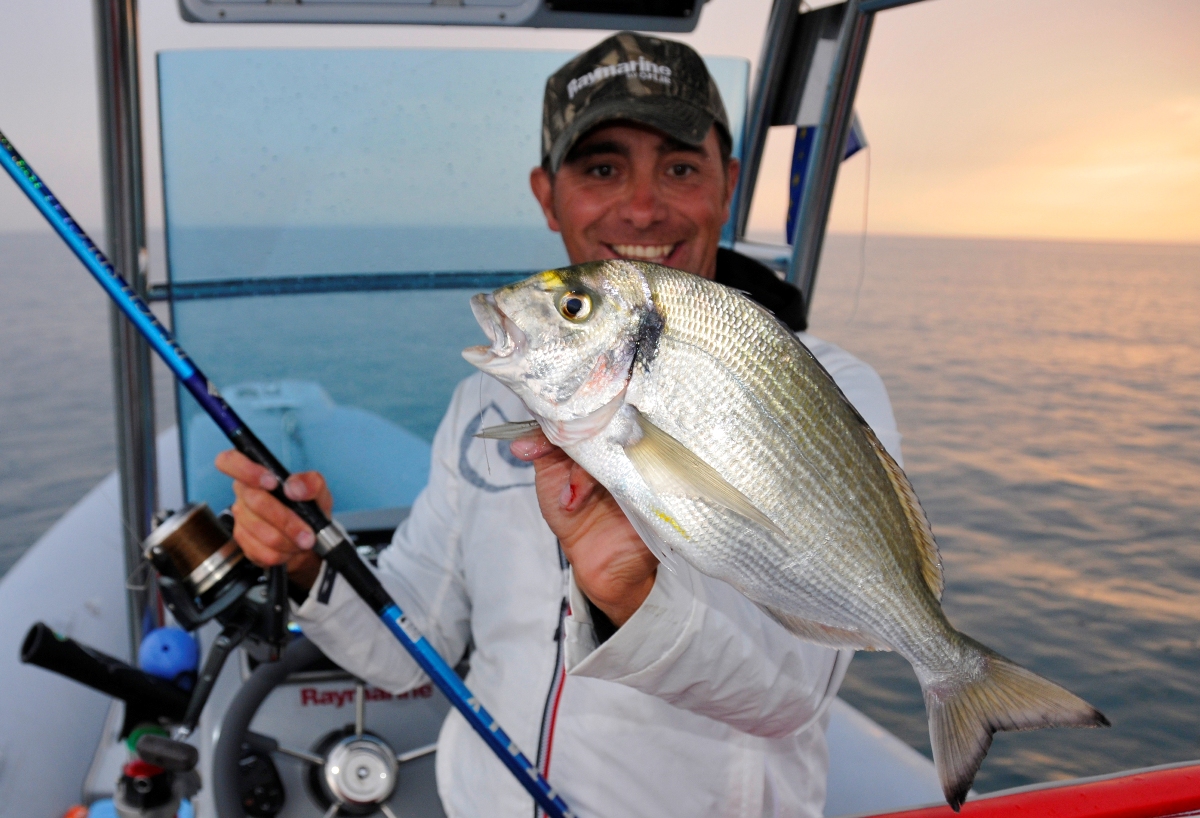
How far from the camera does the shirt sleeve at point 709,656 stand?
1.18m

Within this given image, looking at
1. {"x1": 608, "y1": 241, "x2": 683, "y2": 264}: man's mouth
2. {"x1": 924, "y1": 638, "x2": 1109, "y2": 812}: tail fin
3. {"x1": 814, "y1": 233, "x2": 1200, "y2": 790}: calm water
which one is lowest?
{"x1": 814, "y1": 233, "x2": 1200, "y2": 790}: calm water

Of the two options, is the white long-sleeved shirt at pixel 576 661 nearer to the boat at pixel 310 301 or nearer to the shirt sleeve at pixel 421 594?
the shirt sleeve at pixel 421 594

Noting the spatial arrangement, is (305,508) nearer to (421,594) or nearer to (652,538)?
(421,594)

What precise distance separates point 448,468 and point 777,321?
4.32 ft

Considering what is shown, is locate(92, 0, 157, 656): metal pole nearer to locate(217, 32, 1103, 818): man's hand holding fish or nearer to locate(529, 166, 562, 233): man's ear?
locate(217, 32, 1103, 818): man's hand holding fish

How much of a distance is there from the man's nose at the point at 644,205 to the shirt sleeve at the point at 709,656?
3.23 feet

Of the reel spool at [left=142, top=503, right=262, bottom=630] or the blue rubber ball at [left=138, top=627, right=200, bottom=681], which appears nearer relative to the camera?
the reel spool at [left=142, top=503, right=262, bottom=630]

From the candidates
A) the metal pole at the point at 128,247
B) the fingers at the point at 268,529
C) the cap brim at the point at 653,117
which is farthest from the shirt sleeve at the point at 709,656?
the metal pole at the point at 128,247

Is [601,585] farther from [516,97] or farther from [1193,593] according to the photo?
[1193,593]

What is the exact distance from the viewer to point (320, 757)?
2.20 meters

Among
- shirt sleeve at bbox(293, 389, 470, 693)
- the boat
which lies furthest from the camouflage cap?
shirt sleeve at bbox(293, 389, 470, 693)

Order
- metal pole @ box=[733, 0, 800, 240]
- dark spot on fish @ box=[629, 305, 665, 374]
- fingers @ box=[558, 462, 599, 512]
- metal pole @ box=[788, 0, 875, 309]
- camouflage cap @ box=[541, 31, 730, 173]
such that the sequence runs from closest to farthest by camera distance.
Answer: dark spot on fish @ box=[629, 305, 665, 374], fingers @ box=[558, 462, 599, 512], camouflage cap @ box=[541, 31, 730, 173], metal pole @ box=[788, 0, 875, 309], metal pole @ box=[733, 0, 800, 240]

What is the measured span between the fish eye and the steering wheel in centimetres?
154

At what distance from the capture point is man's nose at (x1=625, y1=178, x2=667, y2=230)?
6.35ft
